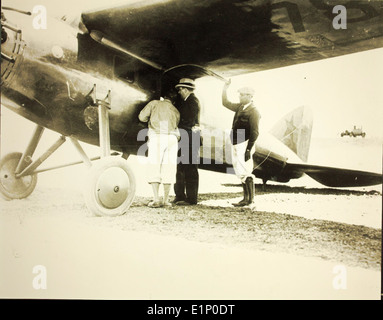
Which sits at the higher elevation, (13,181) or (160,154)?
(160,154)

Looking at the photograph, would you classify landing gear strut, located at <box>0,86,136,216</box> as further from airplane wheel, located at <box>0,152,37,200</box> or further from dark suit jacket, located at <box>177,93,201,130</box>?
dark suit jacket, located at <box>177,93,201,130</box>

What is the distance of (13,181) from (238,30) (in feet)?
5.57

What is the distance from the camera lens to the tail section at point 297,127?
88.0 inches

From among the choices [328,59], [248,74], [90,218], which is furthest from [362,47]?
→ [90,218]

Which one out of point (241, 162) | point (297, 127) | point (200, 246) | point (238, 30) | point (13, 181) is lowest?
point (200, 246)

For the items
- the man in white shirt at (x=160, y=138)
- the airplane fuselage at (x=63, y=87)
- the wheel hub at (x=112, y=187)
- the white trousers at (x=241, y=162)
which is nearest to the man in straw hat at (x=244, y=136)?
the white trousers at (x=241, y=162)

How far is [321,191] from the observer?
2230mm

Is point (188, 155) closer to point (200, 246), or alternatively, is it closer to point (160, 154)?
point (160, 154)

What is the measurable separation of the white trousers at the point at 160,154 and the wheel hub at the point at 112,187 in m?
0.20

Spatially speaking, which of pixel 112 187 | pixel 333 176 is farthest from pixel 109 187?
pixel 333 176

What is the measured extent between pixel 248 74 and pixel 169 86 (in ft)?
1.70

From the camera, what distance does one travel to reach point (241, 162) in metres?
2.26

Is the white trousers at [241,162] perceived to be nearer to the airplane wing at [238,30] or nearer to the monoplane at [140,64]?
the monoplane at [140,64]
